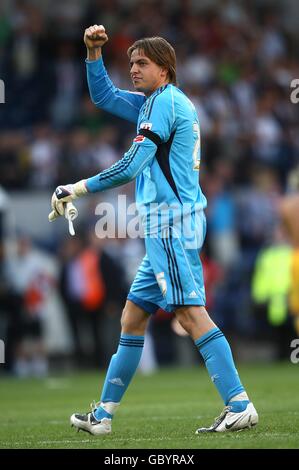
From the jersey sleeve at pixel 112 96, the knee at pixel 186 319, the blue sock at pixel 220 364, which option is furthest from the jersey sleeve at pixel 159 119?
the blue sock at pixel 220 364

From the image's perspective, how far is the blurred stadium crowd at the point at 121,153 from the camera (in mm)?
18328

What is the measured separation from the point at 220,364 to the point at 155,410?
2727 millimetres

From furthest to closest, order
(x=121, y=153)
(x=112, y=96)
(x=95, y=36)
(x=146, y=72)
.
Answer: (x=121, y=153)
(x=112, y=96)
(x=95, y=36)
(x=146, y=72)

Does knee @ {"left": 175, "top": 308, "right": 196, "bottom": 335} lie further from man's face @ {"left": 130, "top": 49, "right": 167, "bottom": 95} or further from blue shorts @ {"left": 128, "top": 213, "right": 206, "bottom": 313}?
man's face @ {"left": 130, "top": 49, "right": 167, "bottom": 95}

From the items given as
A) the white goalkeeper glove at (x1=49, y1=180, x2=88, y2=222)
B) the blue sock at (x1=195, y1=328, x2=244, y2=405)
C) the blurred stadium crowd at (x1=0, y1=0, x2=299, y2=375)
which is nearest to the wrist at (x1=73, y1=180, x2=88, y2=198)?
the white goalkeeper glove at (x1=49, y1=180, x2=88, y2=222)

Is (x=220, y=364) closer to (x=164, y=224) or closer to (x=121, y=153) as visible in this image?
(x=164, y=224)

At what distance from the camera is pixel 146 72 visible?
7781 millimetres

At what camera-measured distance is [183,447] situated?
671cm

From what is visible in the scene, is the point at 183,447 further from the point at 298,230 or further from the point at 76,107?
the point at 76,107

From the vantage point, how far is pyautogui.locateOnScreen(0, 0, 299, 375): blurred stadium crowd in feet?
60.1

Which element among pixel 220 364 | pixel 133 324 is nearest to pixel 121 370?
pixel 133 324

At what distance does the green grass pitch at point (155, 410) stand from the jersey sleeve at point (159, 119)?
1.98 meters

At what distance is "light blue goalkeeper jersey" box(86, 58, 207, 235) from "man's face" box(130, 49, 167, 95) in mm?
76
